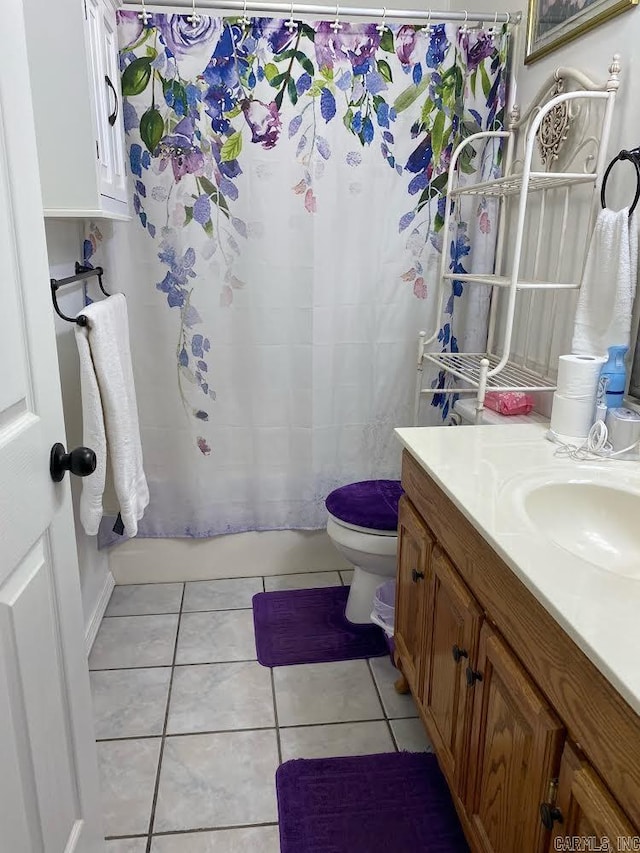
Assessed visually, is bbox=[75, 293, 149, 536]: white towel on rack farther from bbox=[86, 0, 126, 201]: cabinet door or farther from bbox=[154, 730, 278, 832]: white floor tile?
bbox=[154, 730, 278, 832]: white floor tile

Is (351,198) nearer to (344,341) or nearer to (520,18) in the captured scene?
(344,341)

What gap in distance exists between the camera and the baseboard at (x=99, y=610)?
2.13m

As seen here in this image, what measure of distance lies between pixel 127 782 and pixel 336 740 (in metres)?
0.54

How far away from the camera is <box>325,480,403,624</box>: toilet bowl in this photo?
6.64 feet

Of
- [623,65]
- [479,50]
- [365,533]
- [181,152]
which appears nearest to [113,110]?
[181,152]

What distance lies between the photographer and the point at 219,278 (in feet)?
7.28

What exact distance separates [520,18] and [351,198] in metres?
0.74

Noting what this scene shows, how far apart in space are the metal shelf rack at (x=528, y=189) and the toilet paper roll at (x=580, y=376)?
22cm

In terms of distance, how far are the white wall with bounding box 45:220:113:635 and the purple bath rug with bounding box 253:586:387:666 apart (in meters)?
0.57

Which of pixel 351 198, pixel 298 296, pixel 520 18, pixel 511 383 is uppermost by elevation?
pixel 520 18

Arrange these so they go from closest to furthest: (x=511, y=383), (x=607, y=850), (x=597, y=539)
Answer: (x=607, y=850) → (x=597, y=539) → (x=511, y=383)

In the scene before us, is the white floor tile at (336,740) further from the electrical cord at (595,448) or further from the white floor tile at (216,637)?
the electrical cord at (595,448)

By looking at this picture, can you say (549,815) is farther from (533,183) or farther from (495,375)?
(533,183)

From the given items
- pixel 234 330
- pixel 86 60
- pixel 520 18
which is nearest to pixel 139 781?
pixel 234 330
